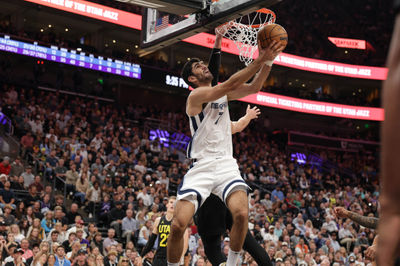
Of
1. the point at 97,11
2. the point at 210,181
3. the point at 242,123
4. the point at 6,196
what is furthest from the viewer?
the point at 97,11

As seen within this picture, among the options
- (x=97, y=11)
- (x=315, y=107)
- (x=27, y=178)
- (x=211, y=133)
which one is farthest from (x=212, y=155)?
(x=315, y=107)

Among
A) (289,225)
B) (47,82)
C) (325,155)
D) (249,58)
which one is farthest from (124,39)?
(249,58)

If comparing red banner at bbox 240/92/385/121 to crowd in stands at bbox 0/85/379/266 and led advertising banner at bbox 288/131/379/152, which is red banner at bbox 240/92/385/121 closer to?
led advertising banner at bbox 288/131/379/152

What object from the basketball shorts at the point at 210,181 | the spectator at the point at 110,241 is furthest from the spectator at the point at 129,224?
the basketball shorts at the point at 210,181

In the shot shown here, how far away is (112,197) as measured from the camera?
14.5 m

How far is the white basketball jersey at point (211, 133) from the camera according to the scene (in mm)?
5227

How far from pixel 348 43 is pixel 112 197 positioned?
2554cm

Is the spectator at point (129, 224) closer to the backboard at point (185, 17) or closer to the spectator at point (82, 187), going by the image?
the spectator at point (82, 187)

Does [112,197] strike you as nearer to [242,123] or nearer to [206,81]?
[242,123]

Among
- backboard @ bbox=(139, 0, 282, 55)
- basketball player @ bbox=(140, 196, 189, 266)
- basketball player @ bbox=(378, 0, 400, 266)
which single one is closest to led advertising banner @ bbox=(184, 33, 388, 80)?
basketball player @ bbox=(140, 196, 189, 266)

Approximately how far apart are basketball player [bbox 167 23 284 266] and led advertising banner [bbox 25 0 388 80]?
11011mm

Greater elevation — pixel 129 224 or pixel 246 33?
pixel 246 33

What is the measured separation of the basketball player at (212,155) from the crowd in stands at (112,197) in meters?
4.71

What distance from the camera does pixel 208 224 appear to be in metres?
5.29
